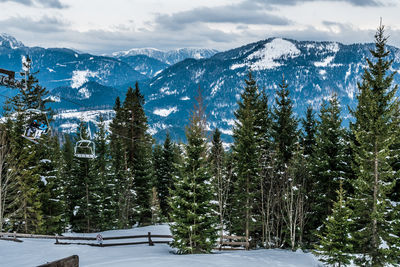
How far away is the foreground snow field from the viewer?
59.5 ft

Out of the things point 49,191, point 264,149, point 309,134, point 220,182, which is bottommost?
point 49,191

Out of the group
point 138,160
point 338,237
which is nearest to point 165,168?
point 138,160

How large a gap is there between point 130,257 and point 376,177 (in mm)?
16671

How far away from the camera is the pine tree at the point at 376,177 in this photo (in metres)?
22.0

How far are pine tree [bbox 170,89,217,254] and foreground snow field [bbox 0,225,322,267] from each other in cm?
143

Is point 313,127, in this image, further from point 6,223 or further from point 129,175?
point 6,223

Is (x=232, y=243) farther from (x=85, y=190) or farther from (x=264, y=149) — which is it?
(x=85, y=190)

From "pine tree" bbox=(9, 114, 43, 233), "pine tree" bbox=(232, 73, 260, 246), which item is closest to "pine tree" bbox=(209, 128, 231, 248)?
"pine tree" bbox=(232, 73, 260, 246)

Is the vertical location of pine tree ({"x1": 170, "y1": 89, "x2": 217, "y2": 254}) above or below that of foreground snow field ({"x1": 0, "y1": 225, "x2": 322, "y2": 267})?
above

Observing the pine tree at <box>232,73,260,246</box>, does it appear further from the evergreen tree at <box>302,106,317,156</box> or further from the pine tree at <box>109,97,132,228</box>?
the pine tree at <box>109,97,132,228</box>

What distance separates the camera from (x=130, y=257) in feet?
67.5

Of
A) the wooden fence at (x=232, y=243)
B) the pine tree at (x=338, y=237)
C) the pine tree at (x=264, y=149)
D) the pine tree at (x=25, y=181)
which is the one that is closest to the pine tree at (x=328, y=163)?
the pine tree at (x=264, y=149)

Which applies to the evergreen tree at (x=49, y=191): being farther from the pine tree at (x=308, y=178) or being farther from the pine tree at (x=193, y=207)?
the pine tree at (x=308, y=178)

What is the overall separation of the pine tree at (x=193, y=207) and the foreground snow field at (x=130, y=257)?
143 cm
